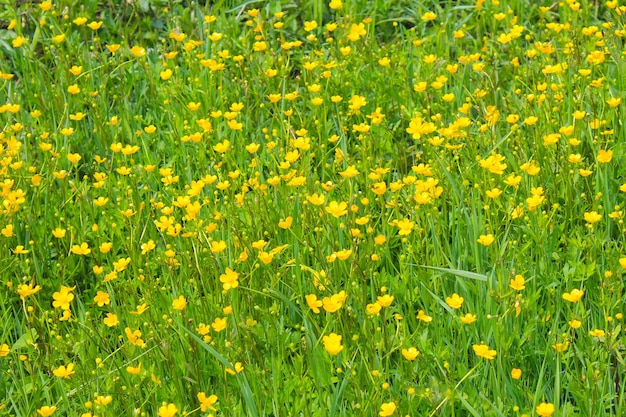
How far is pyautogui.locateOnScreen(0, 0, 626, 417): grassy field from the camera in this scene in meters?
2.63

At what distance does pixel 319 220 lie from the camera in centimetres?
321

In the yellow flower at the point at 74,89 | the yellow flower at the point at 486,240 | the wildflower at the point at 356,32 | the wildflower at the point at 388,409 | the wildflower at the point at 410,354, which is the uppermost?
the wildflower at the point at 356,32

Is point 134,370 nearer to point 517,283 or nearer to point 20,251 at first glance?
point 20,251

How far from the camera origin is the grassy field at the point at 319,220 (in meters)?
2.63

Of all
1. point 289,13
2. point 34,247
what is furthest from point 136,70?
point 34,247

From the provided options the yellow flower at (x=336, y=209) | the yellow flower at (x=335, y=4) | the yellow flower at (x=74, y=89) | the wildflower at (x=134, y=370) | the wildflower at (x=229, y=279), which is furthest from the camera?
the yellow flower at (x=335, y=4)

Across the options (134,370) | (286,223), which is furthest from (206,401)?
(286,223)

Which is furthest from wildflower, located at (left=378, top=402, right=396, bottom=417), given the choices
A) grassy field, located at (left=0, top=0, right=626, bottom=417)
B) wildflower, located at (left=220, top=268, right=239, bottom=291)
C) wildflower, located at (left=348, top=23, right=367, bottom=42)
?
wildflower, located at (left=348, top=23, right=367, bottom=42)

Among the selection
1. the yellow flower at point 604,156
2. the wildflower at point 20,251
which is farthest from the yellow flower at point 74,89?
the yellow flower at point 604,156

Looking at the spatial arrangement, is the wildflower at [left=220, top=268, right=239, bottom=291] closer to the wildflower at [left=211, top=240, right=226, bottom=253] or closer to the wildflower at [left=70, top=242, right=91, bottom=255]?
the wildflower at [left=211, top=240, right=226, bottom=253]

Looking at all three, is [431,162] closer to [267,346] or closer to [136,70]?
[267,346]

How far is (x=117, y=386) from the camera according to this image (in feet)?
8.75

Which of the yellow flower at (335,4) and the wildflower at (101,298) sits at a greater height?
the yellow flower at (335,4)

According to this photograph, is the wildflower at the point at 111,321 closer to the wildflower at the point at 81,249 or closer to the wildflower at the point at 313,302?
the wildflower at the point at 81,249
